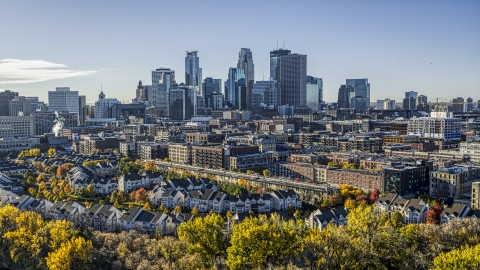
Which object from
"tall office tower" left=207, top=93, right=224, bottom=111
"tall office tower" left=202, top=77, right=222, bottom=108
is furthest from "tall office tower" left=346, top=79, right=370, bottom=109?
"tall office tower" left=207, top=93, right=224, bottom=111

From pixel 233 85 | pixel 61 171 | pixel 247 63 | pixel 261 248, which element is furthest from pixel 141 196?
Result: pixel 247 63

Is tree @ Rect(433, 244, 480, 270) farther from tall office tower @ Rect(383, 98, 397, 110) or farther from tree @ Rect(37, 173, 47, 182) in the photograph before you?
tall office tower @ Rect(383, 98, 397, 110)

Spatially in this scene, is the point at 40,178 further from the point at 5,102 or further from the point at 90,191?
the point at 5,102

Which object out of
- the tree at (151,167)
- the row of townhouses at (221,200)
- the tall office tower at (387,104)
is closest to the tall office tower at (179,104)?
the tree at (151,167)

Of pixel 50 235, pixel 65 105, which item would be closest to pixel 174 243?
pixel 50 235

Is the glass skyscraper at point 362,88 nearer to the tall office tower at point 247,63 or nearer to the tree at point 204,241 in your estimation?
the tall office tower at point 247,63

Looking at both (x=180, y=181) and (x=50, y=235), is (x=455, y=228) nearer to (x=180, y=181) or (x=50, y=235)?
(x=50, y=235)

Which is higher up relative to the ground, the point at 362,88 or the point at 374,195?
the point at 362,88
